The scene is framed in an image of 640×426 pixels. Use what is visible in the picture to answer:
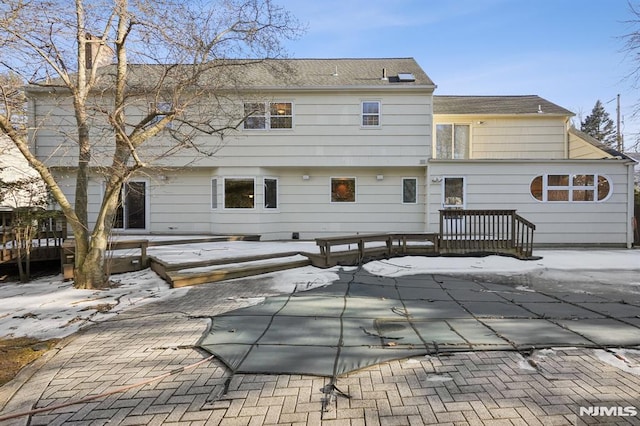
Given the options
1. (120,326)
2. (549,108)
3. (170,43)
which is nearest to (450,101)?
(549,108)

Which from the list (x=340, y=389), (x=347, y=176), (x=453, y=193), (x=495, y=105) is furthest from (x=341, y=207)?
(x=340, y=389)

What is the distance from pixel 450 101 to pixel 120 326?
49.5 ft

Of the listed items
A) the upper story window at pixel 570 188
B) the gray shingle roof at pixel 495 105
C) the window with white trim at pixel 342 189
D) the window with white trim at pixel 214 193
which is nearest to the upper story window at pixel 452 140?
the gray shingle roof at pixel 495 105

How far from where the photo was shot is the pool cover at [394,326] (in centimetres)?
299

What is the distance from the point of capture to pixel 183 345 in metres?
3.30

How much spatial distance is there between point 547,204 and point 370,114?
6271mm

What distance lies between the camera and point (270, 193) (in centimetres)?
1177

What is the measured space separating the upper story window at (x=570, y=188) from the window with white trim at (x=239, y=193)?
29.6 ft

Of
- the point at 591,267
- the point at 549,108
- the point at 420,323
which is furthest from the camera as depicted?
the point at 549,108

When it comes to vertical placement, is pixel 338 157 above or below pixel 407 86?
below

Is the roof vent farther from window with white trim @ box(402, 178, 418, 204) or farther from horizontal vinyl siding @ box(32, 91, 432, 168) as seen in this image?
window with white trim @ box(402, 178, 418, 204)

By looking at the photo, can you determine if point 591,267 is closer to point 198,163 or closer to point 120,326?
point 120,326

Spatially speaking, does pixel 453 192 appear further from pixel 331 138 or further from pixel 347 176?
pixel 331 138

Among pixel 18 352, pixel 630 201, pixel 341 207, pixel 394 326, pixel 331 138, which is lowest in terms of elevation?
pixel 18 352
